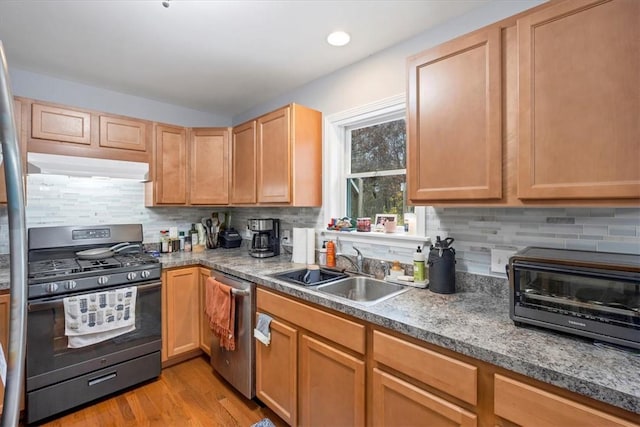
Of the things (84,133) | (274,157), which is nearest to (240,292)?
(274,157)

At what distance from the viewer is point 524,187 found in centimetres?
127

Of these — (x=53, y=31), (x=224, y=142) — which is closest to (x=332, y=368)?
(x=224, y=142)

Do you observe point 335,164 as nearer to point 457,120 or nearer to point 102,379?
point 457,120

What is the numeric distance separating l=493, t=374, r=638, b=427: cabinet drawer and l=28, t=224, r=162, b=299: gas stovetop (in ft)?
7.66

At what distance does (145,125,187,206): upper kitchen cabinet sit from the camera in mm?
2877

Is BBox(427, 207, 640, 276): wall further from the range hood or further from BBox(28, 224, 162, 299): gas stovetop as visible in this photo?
the range hood

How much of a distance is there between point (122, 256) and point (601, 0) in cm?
328

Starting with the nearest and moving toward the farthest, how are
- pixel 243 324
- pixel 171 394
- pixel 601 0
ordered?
1. pixel 601 0
2. pixel 243 324
3. pixel 171 394

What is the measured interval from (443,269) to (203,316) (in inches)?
79.4

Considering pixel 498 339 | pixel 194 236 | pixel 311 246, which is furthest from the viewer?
pixel 194 236

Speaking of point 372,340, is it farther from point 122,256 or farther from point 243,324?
point 122,256

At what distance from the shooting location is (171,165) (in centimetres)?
296

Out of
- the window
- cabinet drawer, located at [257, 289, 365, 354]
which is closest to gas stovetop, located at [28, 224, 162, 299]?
cabinet drawer, located at [257, 289, 365, 354]

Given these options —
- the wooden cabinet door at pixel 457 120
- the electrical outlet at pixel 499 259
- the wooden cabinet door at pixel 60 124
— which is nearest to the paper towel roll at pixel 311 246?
the wooden cabinet door at pixel 457 120
